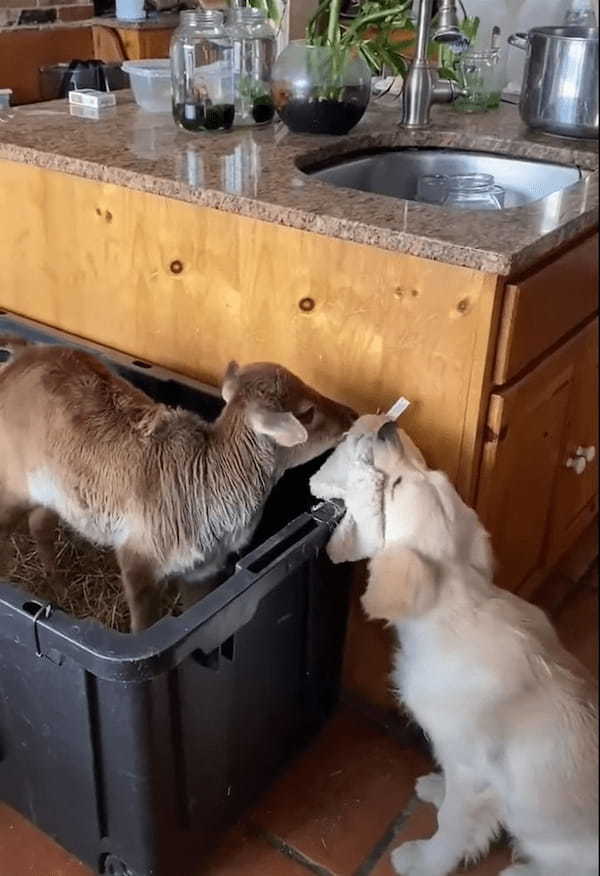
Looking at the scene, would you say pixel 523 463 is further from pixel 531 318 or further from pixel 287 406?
pixel 287 406

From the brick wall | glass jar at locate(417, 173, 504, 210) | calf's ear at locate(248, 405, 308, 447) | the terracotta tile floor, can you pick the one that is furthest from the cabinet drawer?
the brick wall

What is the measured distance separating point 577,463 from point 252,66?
3.31 ft

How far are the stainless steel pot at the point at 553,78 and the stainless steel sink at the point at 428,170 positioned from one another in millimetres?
84

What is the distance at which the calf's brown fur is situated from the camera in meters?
1.18

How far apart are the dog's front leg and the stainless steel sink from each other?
1034 mm

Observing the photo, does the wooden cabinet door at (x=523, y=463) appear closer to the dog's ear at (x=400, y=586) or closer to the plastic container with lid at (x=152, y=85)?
the dog's ear at (x=400, y=586)

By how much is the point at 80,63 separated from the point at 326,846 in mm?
2143

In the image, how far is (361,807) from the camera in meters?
1.35

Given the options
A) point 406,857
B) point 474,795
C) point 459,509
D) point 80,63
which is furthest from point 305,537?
point 80,63

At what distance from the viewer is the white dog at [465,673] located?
0.87 m

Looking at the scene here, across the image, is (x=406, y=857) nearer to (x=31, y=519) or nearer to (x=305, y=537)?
(x=305, y=537)

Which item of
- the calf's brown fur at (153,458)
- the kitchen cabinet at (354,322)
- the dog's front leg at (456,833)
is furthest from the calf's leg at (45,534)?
the dog's front leg at (456,833)

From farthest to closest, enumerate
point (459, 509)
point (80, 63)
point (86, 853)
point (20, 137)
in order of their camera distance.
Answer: point (80, 63) → point (20, 137) → point (86, 853) → point (459, 509)

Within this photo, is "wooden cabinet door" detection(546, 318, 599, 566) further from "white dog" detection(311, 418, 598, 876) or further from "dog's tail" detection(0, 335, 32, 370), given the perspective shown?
"dog's tail" detection(0, 335, 32, 370)
